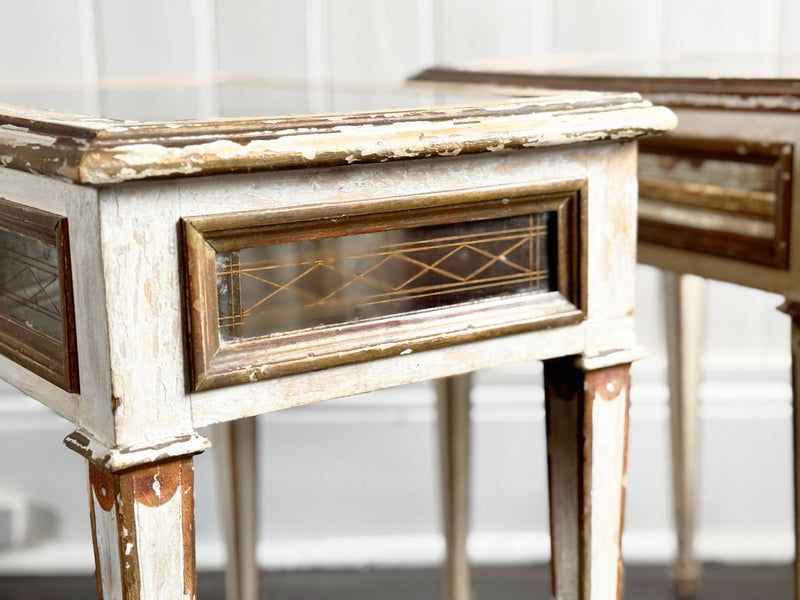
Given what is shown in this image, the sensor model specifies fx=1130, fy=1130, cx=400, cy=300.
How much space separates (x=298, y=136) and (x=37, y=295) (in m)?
0.19

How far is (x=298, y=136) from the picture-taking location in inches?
24.4

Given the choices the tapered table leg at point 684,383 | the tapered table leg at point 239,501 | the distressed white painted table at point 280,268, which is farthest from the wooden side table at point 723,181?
the tapered table leg at point 239,501

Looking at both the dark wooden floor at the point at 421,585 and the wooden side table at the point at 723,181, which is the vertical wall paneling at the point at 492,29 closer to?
the wooden side table at the point at 723,181

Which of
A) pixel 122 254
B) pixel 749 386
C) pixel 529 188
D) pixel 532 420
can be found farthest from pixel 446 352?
pixel 749 386

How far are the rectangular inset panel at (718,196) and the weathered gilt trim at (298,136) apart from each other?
7.3 inches

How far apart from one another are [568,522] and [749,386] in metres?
0.95

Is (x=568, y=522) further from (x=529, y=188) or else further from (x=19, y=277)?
(x=19, y=277)

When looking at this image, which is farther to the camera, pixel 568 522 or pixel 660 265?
pixel 660 265

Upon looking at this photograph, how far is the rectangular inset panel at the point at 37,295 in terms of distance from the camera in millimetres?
630

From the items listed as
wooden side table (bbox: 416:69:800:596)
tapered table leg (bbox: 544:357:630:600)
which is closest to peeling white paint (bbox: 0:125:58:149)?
tapered table leg (bbox: 544:357:630:600)

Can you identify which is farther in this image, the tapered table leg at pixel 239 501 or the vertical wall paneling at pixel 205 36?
the vertical wall paneling at pixel 205 36

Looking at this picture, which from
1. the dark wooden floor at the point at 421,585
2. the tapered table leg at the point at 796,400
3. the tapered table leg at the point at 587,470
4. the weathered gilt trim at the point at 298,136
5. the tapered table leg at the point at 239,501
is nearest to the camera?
the weathered gilt trim at the point at 298,136

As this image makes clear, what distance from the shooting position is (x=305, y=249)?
2.15ft

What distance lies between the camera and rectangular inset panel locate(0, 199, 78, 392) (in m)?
0.63
